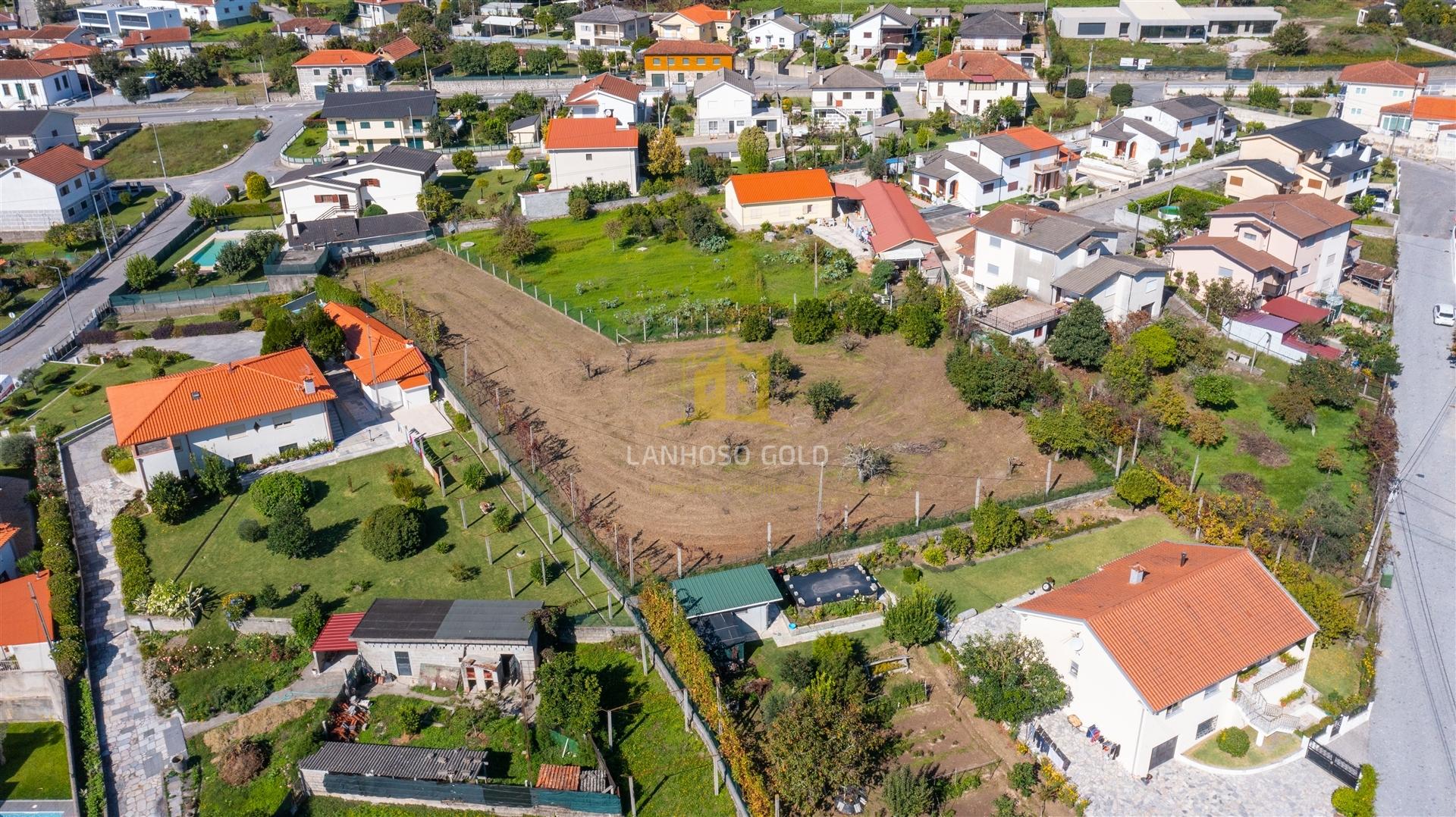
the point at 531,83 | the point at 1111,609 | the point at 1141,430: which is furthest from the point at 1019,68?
the point at 1111,609

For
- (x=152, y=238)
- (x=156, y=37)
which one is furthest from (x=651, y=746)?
(x=156, y=37)

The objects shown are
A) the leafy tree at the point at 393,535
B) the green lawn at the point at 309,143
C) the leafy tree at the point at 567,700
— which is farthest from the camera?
the green lawn at the point at 309,143

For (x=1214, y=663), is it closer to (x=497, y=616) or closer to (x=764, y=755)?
(x=764, y=755)

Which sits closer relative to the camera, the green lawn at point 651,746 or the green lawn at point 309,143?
the green lawn at point 651,746

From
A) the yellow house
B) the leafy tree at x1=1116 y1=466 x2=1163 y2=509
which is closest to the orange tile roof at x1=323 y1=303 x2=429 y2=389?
the leafy tree at x1=1116 y1=466 x2=1163 y2=509

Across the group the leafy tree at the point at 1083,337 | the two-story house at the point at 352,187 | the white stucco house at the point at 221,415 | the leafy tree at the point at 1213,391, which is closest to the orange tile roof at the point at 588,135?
the two-story house at the point at 352,187

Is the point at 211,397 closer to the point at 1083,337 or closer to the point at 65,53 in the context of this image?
the point at 1083,337

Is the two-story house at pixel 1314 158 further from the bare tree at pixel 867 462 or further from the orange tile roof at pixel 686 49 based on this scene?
the orange tile roof at pixel 686 49

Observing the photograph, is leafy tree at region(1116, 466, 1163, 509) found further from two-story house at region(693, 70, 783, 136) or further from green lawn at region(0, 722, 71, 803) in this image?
two-story house at region(693, 70, 783, 136)
